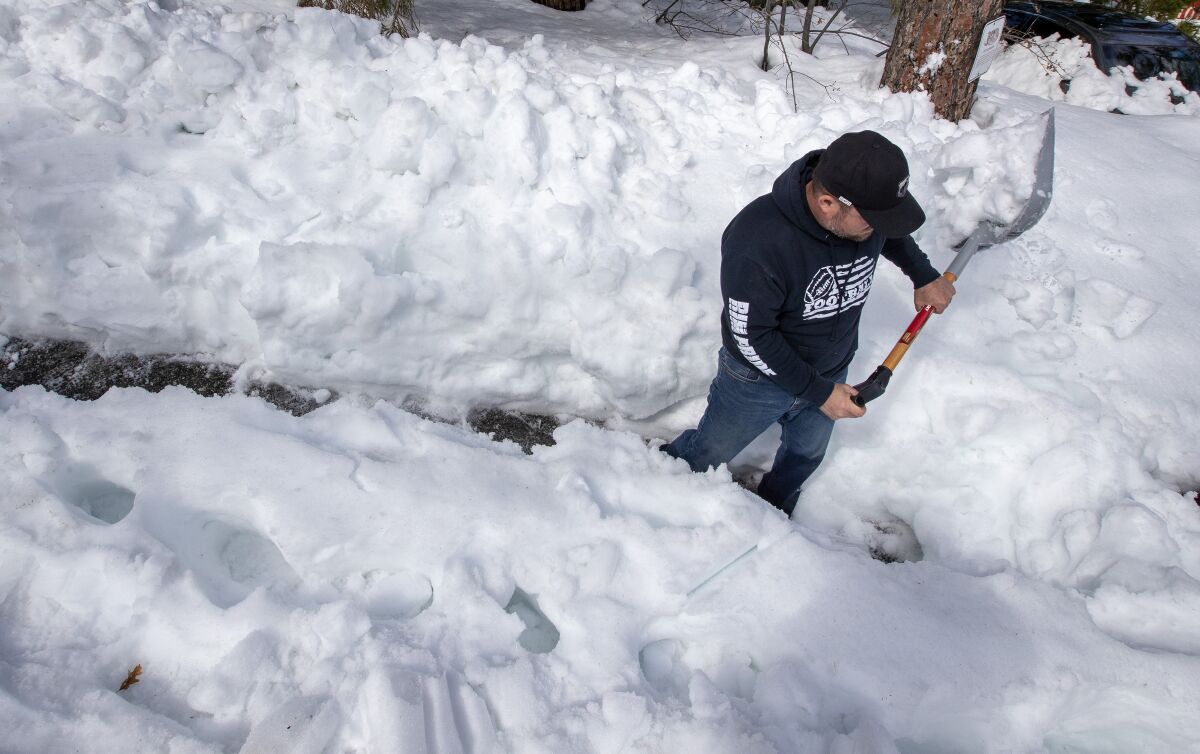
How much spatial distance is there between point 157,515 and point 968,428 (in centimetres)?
296

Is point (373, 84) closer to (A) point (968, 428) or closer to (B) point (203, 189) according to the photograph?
(B) point (203, 189)

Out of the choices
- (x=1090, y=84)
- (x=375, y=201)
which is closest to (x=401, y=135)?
(x=375, y=201)

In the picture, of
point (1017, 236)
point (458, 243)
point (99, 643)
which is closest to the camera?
point (99, 643)

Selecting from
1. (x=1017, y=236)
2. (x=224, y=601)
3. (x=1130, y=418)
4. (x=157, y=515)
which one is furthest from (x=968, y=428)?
(x=157, y=515)

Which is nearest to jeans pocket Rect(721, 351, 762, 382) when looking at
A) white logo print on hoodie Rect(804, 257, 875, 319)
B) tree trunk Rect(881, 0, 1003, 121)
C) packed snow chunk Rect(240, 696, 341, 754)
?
white logo print on hoodie Rect(804, 257, 875, 319)

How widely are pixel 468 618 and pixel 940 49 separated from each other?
3764 mm

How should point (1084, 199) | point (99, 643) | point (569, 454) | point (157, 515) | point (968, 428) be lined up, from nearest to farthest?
point (99, 643) → point (157, 515) → point (569, 454) → point (968, 428) → point (1084, 199)

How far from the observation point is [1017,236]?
3.25 m

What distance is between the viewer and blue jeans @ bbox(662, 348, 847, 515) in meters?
2.21

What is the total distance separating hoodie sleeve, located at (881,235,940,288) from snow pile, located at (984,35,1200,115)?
12.0 ft

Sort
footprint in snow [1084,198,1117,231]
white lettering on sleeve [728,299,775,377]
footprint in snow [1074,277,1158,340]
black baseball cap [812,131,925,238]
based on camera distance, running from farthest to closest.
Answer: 1. footprint in snow [1084,198,1117,231]
2. footprint in snow [1074,277,1158,340]
3. white lettering on sleeve [728,299,775,377]
4. black baseball cap [812,131,925,238]

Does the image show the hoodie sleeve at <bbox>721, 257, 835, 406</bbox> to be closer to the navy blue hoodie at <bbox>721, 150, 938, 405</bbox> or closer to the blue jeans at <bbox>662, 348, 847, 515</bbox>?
the navy blue hoodie at <bbox>721, 150, 938, 405</bbox>

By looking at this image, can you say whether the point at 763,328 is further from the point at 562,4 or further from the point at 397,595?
the point at 562,4

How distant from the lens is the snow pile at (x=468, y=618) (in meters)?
1.78
